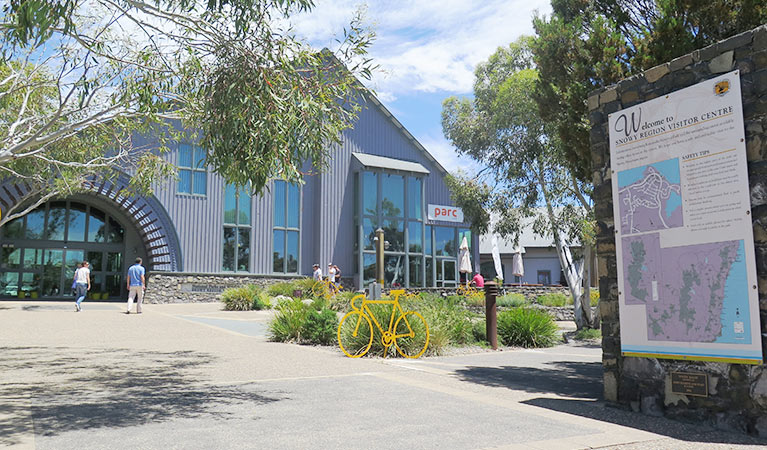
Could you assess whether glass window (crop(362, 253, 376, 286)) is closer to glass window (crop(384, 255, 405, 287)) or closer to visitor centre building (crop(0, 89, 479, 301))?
visitor centre building (crop(0, 89, 479, 301))

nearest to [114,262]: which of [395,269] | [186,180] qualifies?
[186,180]

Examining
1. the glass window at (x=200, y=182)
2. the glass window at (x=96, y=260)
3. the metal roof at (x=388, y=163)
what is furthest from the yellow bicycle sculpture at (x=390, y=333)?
the glass window at (x=96, y=260)

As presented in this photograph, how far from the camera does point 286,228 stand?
2795cm

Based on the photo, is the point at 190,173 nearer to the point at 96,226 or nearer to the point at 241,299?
the point at 96,226

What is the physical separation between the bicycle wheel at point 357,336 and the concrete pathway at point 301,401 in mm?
296

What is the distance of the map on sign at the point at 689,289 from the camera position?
4.86 meters

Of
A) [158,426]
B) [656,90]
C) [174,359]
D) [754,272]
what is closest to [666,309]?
[754,272]

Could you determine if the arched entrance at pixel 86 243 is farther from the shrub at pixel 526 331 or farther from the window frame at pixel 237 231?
the shrub at pixel 526 331

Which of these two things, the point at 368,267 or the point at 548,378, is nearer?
the point at 548,378

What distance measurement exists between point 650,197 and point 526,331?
715cm

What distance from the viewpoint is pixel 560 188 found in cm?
1641

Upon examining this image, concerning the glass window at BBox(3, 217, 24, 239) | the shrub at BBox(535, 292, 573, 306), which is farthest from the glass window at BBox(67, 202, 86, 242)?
the shrub at BBox(535, 292, 573, 306)

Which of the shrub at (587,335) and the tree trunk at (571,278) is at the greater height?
the tree trunk at (571,278)

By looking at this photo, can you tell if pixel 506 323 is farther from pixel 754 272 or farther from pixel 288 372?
pixel 754 272
